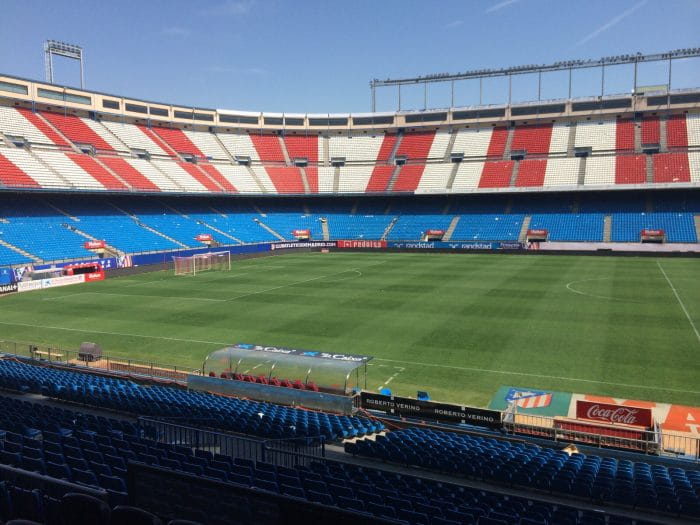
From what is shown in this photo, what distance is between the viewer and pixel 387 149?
91562mm

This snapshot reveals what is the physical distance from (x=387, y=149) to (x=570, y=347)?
231 ft

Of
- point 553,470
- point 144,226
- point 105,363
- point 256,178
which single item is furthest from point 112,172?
point 553,470

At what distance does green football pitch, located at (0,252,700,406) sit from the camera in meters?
22.2

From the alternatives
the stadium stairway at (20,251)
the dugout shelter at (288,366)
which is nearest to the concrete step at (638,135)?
the dugout shelter at (288,366)

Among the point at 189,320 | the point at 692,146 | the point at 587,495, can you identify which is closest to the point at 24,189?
the point at 189,320

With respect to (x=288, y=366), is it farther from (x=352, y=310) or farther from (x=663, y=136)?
(x=663, y=136)

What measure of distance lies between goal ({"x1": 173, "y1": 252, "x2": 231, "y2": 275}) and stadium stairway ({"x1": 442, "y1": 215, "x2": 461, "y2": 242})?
100 feet

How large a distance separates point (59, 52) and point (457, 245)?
6757 cm

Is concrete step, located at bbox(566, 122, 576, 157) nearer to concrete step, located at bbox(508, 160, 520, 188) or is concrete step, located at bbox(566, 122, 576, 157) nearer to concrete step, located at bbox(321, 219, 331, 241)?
concrete step, located at bbox(508, 160, 520, 188)

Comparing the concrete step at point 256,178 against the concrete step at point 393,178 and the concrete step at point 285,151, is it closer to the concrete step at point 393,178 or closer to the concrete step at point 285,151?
the concrete step at point 285,151

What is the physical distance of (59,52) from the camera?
265 ft

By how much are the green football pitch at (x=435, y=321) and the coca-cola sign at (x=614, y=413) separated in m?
4.01

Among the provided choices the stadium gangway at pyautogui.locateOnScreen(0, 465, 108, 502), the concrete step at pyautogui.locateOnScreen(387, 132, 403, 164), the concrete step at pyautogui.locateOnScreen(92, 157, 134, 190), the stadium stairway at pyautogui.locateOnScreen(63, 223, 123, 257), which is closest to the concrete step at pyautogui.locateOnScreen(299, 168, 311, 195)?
the concrete step at pyautogui.locateOnScreen(387, 132, 403, 164)

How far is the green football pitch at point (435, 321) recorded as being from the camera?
2217 centimetres
